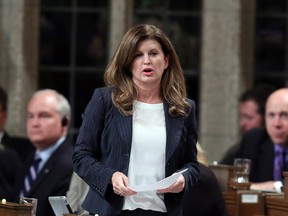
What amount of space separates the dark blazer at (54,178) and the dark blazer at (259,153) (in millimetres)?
1414

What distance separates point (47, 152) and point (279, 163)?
1.84m

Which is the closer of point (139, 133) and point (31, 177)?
point (139, 133)

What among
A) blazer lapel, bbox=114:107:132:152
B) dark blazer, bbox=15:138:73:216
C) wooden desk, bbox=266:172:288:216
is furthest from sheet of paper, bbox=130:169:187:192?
dark blazer, bbox=15:138:73:216

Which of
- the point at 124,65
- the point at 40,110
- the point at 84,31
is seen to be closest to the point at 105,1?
the point at 84,31

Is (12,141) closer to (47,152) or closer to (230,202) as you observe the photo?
(47,152)

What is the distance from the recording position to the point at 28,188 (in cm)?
1000

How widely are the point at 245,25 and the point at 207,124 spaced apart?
3.50ft

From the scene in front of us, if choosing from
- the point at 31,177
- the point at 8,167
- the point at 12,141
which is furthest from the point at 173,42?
the point at 31,177

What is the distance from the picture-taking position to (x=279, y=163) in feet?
32.4

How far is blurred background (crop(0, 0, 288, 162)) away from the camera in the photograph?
43.2 feet

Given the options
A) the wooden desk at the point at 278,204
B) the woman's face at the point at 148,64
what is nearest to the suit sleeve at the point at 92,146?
the woman's face at the point at 148,64

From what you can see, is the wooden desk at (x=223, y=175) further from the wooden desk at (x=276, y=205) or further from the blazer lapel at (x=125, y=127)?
the blazer lapel at (x=125, y=127)

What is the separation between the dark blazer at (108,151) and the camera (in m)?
6.66

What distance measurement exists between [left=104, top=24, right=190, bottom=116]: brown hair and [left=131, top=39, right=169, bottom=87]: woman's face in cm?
3
